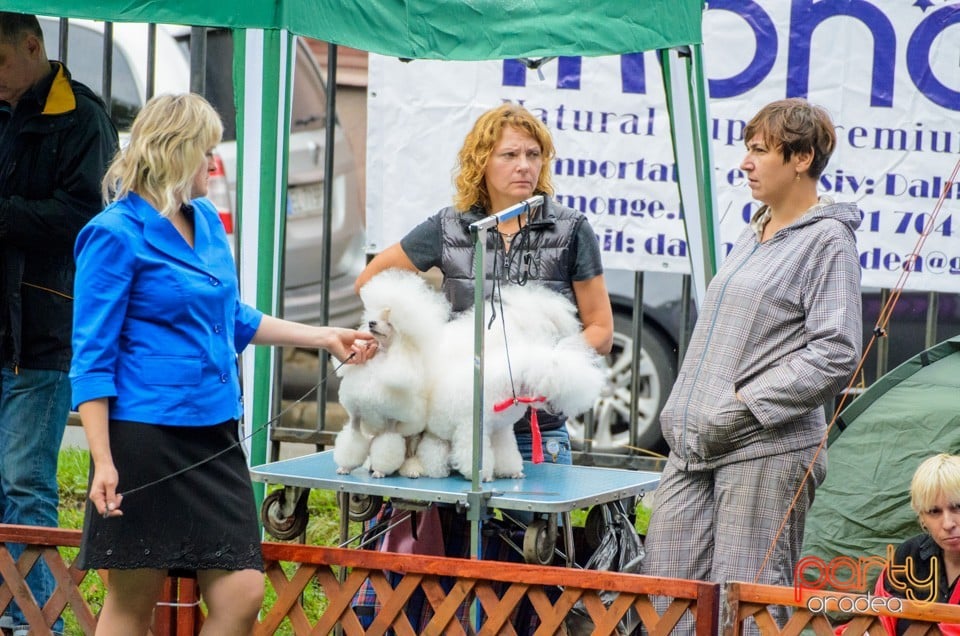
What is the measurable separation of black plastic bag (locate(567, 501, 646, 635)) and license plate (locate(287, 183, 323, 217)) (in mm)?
4368

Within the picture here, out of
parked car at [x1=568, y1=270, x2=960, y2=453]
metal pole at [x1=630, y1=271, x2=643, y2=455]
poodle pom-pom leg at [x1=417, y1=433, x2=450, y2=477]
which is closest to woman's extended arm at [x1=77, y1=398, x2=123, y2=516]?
poodle pom-pom leg at [x1=417, y1=433, x2=450, y2=477]

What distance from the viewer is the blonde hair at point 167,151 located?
10.2 feet

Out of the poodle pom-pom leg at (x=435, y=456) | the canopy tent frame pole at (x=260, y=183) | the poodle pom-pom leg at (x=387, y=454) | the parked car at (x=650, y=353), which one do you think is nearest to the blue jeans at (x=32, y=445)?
the canopy tent frame pole at (x=260, y=183)

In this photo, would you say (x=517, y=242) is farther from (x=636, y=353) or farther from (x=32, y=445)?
(x=636, y=353)

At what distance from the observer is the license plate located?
7859 millimetres

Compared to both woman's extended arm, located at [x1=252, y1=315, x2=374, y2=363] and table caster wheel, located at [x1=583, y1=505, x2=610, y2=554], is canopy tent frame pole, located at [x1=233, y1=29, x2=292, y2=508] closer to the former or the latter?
woman's extended arm, located at [x1=252, y1=315, x2=374, y2=363]

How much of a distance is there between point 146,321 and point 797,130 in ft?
5.80

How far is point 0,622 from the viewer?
392 centimetres

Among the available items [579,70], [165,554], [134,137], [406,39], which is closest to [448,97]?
[579,70]

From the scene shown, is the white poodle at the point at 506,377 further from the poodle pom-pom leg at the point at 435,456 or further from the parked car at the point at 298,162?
the parked car at the point at 298,162

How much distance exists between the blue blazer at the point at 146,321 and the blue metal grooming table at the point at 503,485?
19.0 inches

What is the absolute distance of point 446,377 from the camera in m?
3.53

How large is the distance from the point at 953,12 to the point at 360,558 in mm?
3359

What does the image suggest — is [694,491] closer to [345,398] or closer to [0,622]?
[345,398]
